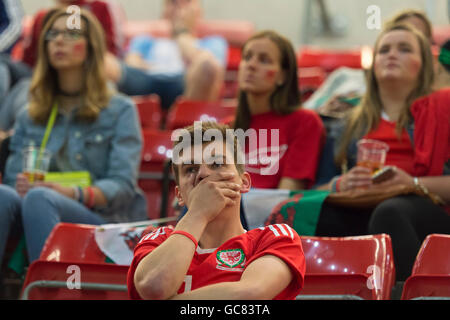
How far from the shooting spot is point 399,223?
6.14 ft

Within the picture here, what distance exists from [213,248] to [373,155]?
3.01 feet

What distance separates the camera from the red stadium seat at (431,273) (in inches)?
58.9

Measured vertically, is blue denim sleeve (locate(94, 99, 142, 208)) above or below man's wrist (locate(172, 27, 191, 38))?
below

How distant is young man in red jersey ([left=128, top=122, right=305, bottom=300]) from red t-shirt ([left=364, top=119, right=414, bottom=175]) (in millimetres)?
994

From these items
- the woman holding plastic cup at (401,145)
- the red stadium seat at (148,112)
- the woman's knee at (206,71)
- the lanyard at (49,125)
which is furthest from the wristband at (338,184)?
the woman's knee at (206,71)

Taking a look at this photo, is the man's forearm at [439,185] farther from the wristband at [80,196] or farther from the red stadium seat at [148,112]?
the red stadium seat at [148,112]

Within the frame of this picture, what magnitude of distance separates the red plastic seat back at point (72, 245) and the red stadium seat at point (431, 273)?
836 millimetres

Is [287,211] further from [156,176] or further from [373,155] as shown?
[156,176]

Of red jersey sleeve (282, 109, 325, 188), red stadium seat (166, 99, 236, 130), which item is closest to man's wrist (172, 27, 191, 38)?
red stadium seat (166, 99, 236, 130)

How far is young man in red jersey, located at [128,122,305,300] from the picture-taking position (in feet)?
4.04

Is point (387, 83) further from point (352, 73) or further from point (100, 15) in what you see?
point (100, 15)

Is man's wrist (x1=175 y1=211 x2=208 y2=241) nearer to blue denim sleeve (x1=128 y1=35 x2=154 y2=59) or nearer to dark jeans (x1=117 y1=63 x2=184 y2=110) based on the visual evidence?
dark jeans (x1=117 y1=63 x2=184 y2=110)
